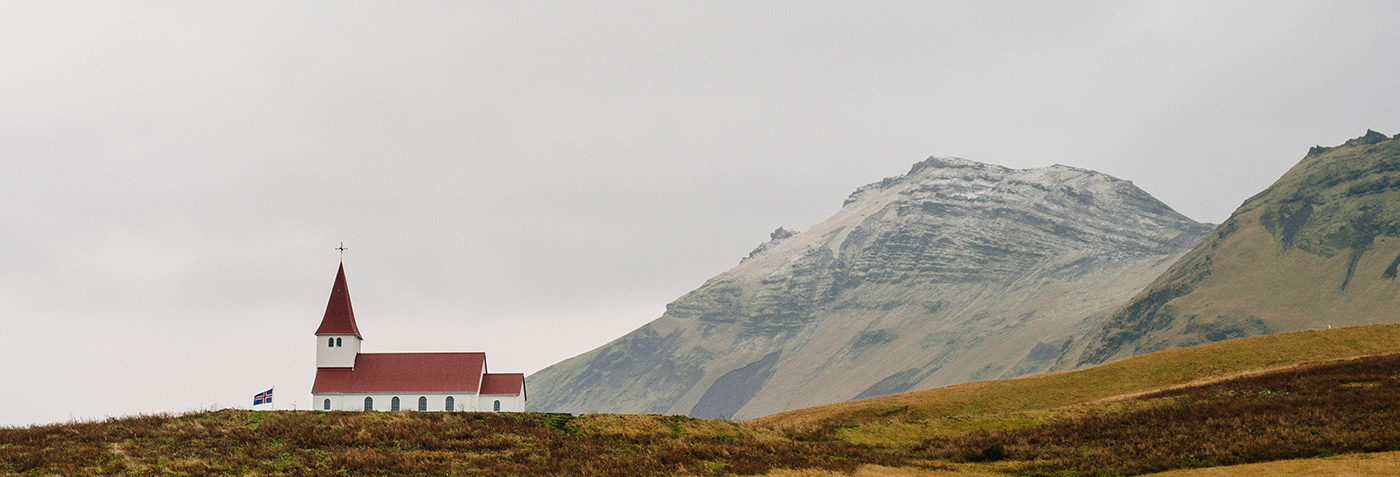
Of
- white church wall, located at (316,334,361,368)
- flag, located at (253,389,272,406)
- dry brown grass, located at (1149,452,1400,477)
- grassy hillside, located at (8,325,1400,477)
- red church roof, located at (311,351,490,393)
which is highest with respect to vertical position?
white church wall, located at (316,334,361,368)

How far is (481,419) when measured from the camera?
48.9 meters

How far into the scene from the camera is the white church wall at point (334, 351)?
381 ft

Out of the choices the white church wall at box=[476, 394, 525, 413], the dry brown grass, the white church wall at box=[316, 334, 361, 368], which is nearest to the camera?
the dry brown grass

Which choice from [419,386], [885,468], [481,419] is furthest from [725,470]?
[419,386]

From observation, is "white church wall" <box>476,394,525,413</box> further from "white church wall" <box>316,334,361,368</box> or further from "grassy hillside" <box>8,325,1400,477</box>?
"grassy hillside" <box>8,325,1400,477</box>

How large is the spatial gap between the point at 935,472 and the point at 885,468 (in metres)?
1.99

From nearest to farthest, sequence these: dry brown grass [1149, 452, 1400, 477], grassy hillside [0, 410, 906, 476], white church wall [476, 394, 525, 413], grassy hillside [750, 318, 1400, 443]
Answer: dry brown grass [1149, 452, 1400, 477], grassy hillside [0, 410, 906, 476], grassy hillside [750, 318, 1400, 443], white church wall [476, 394, 525, 413]

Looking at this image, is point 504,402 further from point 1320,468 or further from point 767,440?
point 1320,468

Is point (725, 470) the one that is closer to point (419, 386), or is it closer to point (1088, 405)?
point (1088, 405)

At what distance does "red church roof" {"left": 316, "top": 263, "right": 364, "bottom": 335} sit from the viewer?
116562 mm

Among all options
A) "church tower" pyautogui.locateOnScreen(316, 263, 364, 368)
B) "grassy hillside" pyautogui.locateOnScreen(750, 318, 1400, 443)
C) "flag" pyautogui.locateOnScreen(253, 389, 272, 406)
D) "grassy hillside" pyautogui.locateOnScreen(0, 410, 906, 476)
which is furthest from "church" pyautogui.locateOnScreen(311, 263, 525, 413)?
"grassy hillside" pyautogui.locateOnScreen(0, 410, 906, 476)

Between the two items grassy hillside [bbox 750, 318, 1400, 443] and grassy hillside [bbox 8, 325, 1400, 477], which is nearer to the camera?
grassy hillside [bbox 8, 325, 1400, 477]

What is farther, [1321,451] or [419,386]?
[419,386]

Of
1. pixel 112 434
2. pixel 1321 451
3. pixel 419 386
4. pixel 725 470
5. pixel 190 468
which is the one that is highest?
pixel 419 386
